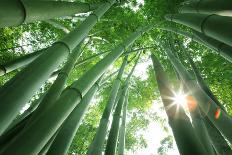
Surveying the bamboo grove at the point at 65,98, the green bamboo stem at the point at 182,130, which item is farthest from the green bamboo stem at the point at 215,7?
the green bamboo stem at the point at 182,130

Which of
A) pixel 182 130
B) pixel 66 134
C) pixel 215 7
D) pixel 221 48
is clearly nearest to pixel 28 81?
pixel 66 134

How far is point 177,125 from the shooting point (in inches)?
84.3

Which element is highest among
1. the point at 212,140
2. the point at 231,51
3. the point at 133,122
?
the point at 133,122

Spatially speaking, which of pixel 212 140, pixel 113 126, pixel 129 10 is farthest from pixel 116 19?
pixel 212 140

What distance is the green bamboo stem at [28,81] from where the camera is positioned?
5.70 feet

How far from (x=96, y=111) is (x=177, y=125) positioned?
6.91 meters

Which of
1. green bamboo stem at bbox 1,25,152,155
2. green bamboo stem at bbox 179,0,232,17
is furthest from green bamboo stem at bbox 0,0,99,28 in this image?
green bamboo stem at bbox 179,0,232,17

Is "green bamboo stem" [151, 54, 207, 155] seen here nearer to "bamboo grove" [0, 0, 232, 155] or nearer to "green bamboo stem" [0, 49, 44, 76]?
"bamboo grove" [0, 0, 232, 155]

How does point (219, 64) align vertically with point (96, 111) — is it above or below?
below

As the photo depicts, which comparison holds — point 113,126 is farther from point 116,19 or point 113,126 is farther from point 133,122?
point 133,122

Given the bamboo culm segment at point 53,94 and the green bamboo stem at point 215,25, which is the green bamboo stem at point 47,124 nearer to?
the bamboo culm segment at point 53,94

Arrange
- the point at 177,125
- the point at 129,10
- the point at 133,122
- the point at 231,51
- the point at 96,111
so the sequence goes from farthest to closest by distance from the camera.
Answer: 1. the point at 133,122
2. the point at 96,111
3. the point at 129,10
4. the point at 231,51
5. the point at 177,125

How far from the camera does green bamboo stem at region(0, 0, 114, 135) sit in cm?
174

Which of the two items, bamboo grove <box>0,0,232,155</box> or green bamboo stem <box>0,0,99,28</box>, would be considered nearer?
bamboo grove <box>0,0,232,155</box>
